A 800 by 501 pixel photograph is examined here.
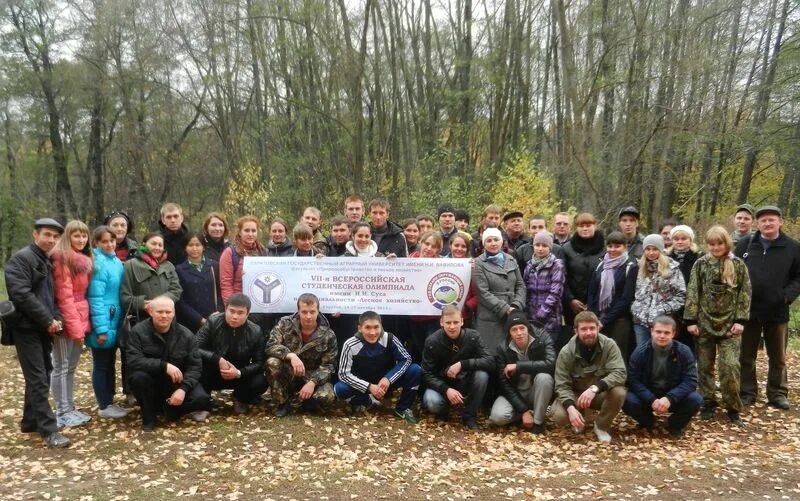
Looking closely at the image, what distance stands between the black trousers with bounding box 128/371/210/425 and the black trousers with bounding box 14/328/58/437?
2.39ft

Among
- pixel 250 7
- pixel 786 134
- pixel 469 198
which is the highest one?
pixel 250 7

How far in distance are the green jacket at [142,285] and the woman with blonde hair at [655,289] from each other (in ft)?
17.1

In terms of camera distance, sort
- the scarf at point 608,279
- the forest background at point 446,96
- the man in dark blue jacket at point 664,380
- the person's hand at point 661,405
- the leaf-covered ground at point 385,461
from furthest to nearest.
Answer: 1. the forest background at point 446,96
2. the scarf at point 608,279
3. the man in dark blue jacket at point 664,380
4. the person's hand at point 661,405
5. the leaf-covered ground at point 385,461

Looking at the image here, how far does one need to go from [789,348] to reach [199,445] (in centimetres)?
1084

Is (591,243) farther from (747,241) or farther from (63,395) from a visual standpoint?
(63,395)

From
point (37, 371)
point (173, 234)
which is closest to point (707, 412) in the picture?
point (173, 234)

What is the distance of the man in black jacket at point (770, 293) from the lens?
5.95 m

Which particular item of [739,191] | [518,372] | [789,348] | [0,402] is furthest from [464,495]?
[739,191]

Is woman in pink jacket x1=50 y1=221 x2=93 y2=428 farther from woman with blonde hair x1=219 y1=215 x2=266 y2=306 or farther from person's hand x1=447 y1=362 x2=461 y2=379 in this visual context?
person's hand x1=447 y1=362 x2=461 y2=379

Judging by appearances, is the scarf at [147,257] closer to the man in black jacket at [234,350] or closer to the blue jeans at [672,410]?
the man in black jacket at [234,350]

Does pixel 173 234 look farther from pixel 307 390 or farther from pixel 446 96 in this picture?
pixel 446 96

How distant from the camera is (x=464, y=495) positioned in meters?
4.23

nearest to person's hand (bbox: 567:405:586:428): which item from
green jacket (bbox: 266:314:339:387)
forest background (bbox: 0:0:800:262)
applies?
green jacket (bbox: 266:314:339:387)

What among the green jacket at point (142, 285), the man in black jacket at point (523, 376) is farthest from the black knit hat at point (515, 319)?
the green jacket at point (142, 285)
